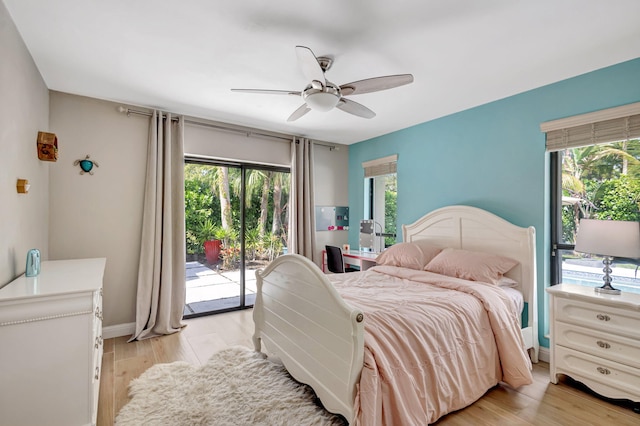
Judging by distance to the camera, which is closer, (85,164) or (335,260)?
(85,164)

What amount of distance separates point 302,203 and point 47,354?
3.28 meters

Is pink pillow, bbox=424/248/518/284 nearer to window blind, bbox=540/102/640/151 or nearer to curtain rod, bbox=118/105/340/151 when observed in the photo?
window blind, bbox=540/102/640/151

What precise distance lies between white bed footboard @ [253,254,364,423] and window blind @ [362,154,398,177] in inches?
103

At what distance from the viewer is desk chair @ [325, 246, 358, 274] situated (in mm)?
4168

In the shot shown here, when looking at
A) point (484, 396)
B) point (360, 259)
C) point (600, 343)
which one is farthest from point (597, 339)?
point (360, 259)

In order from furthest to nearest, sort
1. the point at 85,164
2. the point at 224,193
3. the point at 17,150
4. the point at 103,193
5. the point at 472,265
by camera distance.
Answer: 1. the point at 224,193
2. the point at 103,193
3. the point at 85,164
4. the point at 472,265
5. the point at 17,150

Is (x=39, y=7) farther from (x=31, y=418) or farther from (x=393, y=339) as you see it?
(x=393, y=339)

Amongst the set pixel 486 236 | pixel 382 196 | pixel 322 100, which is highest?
pixel 322 100

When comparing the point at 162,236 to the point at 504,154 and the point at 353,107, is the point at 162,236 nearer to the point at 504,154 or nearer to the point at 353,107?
the point at 353,107

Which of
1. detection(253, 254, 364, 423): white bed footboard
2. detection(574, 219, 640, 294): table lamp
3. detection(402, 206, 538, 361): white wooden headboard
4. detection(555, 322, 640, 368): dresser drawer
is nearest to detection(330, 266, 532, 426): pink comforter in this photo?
detection(253, 254, 364, 423): white bed footboard

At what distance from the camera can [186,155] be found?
3.83m

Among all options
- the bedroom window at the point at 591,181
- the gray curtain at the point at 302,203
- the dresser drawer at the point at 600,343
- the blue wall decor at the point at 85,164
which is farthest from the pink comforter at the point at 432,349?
the blue wall decor at the point at 85,164

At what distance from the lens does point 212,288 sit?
4.26 meters

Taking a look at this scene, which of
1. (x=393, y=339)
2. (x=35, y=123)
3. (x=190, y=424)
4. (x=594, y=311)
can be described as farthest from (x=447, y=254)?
(x=35, y=123)
